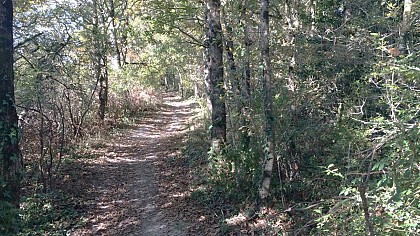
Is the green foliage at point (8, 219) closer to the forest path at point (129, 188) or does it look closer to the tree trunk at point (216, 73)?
the forest path at point (129, 188)

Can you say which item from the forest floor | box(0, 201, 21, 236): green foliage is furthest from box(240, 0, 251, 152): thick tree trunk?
box(0, 201, 21, 236): green foliage

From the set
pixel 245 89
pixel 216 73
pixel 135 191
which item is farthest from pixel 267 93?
pixel 135 191

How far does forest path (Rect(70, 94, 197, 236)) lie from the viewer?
21.7ft

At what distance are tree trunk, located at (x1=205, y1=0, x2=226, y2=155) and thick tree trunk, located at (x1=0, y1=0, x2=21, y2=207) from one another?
4.53m

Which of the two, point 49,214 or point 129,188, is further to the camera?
point 129,188

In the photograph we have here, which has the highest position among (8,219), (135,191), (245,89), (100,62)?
(100,62)

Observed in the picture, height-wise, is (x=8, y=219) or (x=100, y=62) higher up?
(x=100, y=62)

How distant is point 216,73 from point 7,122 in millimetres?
4955

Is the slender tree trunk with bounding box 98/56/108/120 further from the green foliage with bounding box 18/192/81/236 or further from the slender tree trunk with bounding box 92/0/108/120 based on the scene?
the green foliage with bounding box 18/192/81/236

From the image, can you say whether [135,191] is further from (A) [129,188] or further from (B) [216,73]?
(B) [216,73]

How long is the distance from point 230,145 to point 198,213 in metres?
1.96

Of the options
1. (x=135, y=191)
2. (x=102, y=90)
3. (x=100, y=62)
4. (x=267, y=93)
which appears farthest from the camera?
(x=102, y=90)

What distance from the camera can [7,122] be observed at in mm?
5395

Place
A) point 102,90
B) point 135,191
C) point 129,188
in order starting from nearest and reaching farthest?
1. point 135,191
2. point 129,188
3. point 102,90
